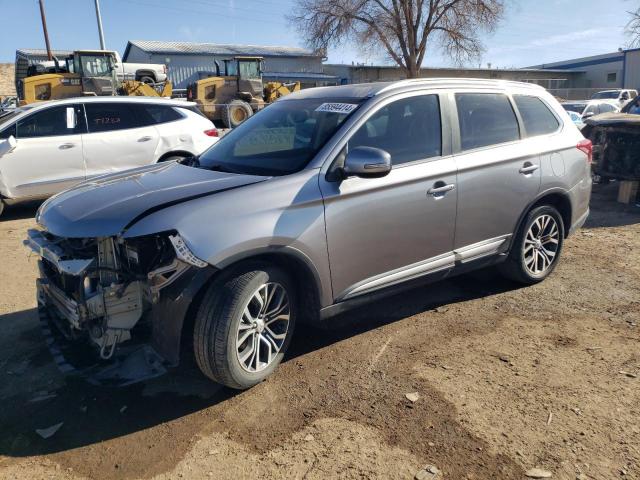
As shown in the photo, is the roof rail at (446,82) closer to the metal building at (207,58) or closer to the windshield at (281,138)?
the windshield at (281,138)

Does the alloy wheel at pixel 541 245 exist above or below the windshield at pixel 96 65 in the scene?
below

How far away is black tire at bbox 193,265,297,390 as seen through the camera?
2965mm

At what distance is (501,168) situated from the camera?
4.28m

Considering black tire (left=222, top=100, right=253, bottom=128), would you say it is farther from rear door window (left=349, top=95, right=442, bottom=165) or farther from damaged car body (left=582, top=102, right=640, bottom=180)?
rear door window (left=349, top=95, right=442, bottom=165)

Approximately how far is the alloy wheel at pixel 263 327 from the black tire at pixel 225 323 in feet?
0.15

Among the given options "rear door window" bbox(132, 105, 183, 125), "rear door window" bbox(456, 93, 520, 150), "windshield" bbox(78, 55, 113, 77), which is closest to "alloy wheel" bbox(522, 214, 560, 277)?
"rear door window" bbox(456, 93, 520, 150)

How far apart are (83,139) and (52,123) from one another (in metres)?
0.49

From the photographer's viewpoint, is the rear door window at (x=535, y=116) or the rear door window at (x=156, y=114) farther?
the rear door window at (x=156, y=114)

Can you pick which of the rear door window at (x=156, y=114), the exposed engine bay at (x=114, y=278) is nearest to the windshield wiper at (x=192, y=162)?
the exposed engine bay at (x=114, y=278)

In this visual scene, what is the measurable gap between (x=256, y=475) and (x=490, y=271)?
3.53 metres

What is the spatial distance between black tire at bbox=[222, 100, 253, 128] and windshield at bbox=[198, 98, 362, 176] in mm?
15991

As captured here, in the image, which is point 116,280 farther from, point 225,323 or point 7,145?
point 7,145

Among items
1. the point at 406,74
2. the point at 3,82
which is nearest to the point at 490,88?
the point at 406,74

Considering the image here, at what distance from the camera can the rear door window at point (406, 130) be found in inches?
144
